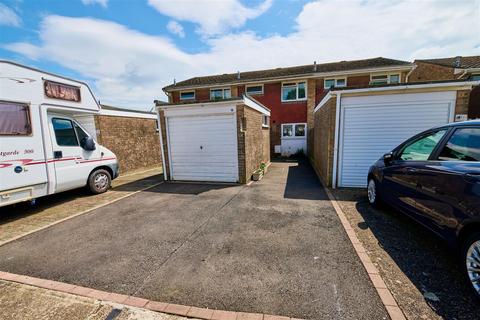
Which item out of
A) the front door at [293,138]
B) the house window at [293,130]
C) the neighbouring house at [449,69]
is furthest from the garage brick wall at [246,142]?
the neighbouring house at [449,69]

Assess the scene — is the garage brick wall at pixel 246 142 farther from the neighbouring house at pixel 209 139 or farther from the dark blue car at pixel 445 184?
the dark blue car at pixel 445 184

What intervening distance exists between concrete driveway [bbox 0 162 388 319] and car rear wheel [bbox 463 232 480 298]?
968mm

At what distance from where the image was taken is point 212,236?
3.68m

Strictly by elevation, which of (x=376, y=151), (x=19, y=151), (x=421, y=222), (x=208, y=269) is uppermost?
(x=19, y=151)

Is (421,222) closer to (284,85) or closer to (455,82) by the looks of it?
(455,82)

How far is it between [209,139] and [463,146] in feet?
20.3

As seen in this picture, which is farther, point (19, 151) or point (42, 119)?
point (42, 119)

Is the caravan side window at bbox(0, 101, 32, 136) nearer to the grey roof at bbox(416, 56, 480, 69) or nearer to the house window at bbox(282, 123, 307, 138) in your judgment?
the house window at bbox(282, 123, 307, 138)

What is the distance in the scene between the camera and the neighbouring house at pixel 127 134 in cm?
854

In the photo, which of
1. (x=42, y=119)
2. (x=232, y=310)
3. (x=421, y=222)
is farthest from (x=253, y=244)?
(x=42, y=119)

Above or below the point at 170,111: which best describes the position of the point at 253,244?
below

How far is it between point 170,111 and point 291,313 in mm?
7084

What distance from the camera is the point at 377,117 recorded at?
5.95 meters

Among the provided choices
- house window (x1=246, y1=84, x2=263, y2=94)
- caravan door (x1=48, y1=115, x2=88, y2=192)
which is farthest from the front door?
caravan door (x1=48, y1=115, x2=88, y2=192)
